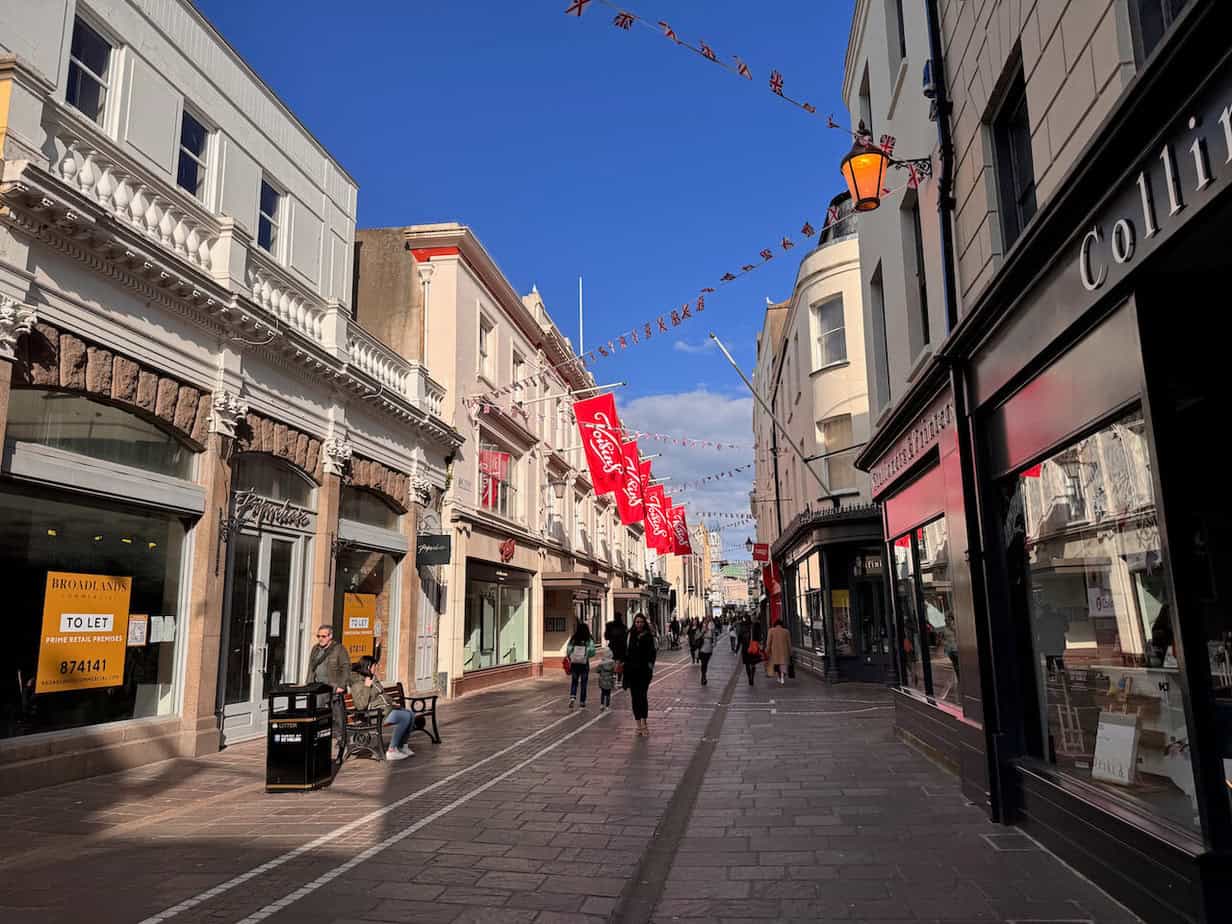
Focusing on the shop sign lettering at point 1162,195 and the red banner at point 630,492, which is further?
the red banner at point 630,492

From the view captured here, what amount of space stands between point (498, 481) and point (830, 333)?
9.89 metres

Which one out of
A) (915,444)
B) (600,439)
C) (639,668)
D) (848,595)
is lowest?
(639,668)

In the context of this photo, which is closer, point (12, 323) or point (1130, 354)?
point (1130, 354)

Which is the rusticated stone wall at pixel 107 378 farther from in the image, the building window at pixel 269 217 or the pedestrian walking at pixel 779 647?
the pedestrian walking at pixel 779 647

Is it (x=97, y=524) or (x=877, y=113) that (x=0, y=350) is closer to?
(x=97, y=524)

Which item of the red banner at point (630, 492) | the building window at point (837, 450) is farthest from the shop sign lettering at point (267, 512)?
the building window at point (837, 450)

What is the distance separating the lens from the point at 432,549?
17.4 m

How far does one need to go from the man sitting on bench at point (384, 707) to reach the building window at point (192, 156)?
7.15 metres

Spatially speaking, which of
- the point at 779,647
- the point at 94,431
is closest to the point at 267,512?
the point at 94,431

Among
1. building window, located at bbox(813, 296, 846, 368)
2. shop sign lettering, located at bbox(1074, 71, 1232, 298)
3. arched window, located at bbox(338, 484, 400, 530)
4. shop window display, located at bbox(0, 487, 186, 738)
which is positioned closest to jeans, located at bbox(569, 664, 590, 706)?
arched window, located at bbox(338, 484, 400, 530)

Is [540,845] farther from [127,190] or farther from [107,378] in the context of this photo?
[127,190]

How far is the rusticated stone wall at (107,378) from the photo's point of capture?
845 centimetres

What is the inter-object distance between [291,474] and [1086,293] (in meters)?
11.6

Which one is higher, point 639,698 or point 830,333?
point 830,333
